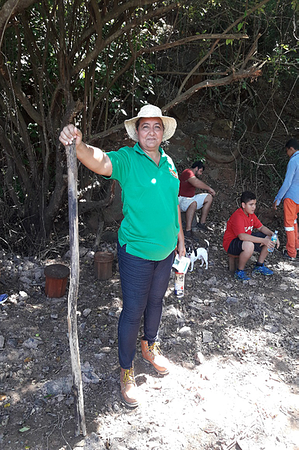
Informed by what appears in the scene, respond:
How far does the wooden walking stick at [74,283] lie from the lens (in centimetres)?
215

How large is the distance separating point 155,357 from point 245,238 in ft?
8.05

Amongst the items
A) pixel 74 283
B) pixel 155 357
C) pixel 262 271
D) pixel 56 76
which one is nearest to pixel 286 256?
pixel 262 271

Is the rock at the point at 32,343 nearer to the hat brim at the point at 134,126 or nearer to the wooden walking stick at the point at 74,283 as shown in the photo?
the wooden walking stick at the point at 74,283

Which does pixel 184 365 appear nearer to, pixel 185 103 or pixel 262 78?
pixel 185 103

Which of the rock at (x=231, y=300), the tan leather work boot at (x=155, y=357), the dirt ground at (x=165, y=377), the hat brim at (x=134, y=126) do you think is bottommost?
the dirt ground at (x=165, y=377)

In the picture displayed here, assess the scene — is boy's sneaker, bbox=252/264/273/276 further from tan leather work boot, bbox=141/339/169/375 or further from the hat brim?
the hat brim

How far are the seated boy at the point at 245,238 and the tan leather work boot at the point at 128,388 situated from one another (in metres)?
2.74

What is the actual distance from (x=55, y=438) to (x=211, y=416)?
108 centimetres

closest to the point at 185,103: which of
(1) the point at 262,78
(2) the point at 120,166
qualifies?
(1) the point at 262,78

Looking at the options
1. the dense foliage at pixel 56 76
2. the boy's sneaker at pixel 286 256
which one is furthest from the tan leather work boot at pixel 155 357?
the boy's sneaker at pixel 286 256

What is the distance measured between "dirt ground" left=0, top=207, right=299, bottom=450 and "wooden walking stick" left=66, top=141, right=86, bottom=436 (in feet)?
0.78

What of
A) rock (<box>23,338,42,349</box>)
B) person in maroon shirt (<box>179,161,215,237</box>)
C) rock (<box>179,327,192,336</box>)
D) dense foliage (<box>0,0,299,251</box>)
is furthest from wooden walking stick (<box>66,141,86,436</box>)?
person in maroon shirt (<box>179,161,215,237</box>)

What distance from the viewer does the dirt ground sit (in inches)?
99.5

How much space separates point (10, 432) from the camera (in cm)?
246
